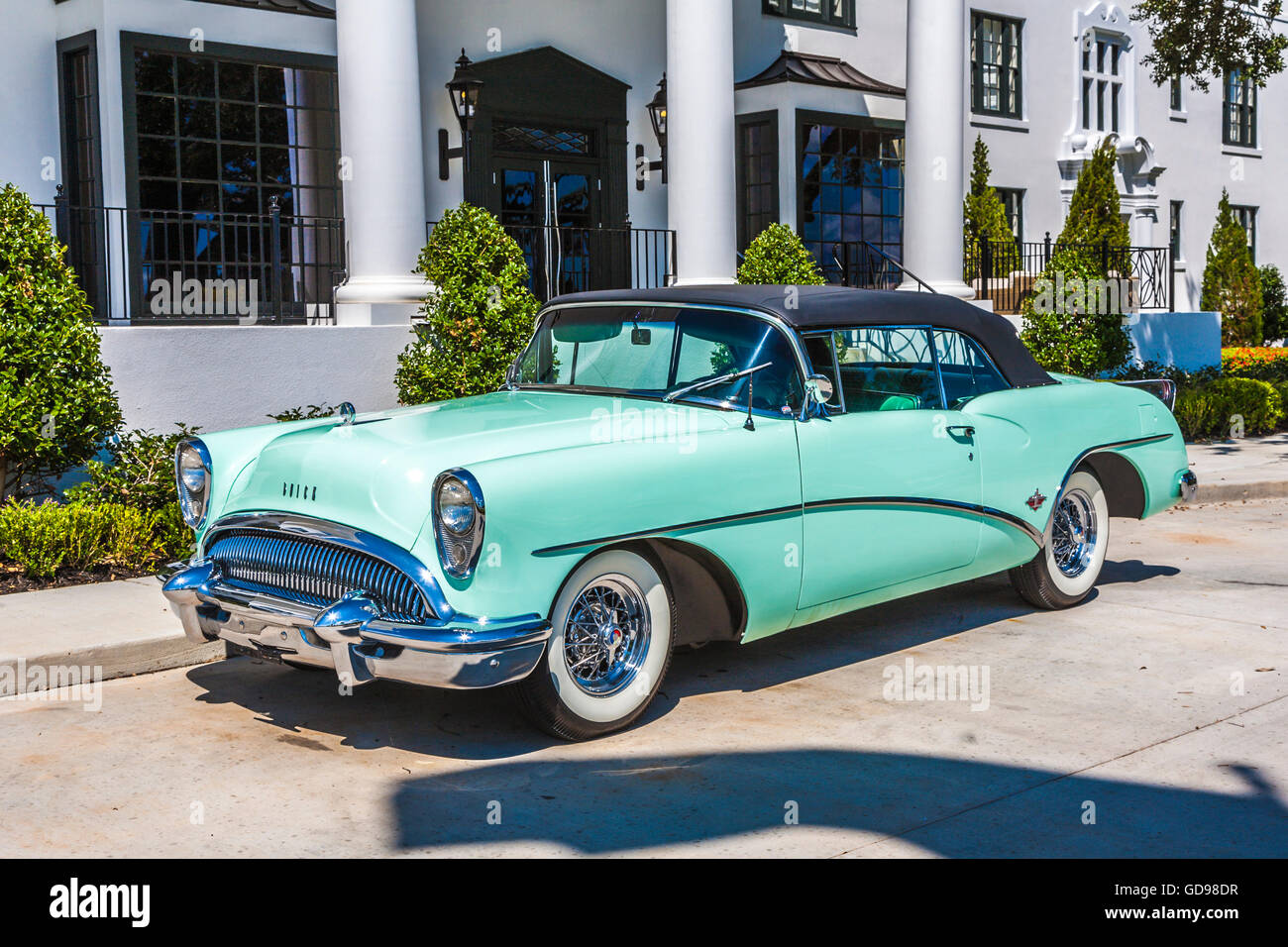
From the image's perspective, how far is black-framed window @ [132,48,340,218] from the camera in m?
12.0

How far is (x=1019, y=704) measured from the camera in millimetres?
5746

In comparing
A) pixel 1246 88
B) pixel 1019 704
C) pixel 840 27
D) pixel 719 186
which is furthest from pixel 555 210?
pixel 1246 88

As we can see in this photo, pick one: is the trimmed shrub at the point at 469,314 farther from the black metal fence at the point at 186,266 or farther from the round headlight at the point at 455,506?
the round headlight at the point at 455,506

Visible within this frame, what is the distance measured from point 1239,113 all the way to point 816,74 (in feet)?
46.0

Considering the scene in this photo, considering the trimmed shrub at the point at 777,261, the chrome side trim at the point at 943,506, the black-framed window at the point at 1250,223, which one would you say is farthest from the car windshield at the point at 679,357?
the black-framed window at the point at 1250,223

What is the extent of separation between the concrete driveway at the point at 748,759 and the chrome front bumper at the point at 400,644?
40 cm

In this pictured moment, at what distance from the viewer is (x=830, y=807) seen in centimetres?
454

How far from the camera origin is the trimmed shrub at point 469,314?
1087 cm

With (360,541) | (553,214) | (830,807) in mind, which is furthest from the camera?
(553,214)

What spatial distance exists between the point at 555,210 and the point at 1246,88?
18.2 metres

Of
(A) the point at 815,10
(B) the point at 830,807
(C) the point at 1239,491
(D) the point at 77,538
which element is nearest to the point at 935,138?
(A) the point at 815,10

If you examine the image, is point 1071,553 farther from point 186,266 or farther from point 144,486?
point 186,266

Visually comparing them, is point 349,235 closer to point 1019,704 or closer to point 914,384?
point 914,384

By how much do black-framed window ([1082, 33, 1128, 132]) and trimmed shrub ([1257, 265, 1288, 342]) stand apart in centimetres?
592
